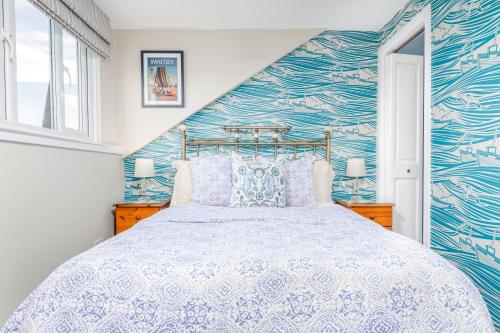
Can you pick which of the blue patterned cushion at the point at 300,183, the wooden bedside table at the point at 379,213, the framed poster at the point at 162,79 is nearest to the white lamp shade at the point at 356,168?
the wooden bedside table at the point at 379,213

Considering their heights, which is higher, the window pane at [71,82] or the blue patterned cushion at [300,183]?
the window pane at [71,82]

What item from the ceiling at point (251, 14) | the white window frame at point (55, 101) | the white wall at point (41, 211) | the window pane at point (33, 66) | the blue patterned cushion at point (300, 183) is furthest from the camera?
the ceiling at point (251, 14)

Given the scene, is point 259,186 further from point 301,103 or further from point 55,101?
point 55,101

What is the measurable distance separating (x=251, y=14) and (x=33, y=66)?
6.15 feet

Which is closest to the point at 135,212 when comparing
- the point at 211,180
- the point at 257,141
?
the point at 211,180

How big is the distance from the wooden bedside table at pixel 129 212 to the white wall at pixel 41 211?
17 centimetres

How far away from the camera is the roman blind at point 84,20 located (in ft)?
6.71

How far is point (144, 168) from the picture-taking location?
3.00 m

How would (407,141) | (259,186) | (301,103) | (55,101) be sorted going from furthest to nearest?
(301,103) < (407,141) < (259,186) < (55,101)

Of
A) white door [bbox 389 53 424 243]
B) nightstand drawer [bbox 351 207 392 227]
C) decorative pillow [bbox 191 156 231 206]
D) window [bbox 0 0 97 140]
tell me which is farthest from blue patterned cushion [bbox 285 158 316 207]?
window [bbox 0 0 97 140]

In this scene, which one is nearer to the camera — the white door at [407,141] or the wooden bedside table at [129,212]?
the wooden bedside table at [129,212]

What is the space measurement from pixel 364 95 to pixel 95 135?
9.21ft

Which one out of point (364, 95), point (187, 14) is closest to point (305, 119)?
point (364, 95)

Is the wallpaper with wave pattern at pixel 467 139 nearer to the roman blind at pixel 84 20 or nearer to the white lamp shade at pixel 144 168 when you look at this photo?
the white lamp shade at pixel 144 168
